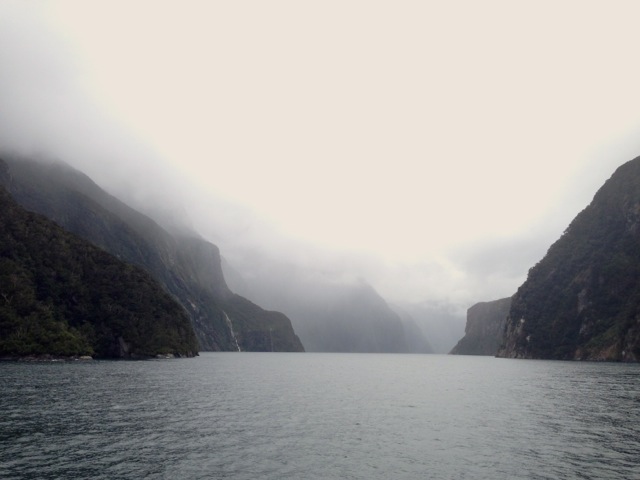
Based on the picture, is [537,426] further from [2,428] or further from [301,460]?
[2,428]

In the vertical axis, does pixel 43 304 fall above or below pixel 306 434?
above

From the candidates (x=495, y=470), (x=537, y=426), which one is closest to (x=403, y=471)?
(x=495, y=470)

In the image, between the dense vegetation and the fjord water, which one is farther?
the dense vegetation

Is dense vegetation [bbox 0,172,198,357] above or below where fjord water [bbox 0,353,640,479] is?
above

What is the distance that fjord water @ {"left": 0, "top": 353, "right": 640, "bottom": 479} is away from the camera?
35.2m

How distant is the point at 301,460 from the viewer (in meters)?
38.0

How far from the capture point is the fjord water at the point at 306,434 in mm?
35250

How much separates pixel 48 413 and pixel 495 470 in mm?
49008

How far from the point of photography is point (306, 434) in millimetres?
48031

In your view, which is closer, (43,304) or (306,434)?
(306,434)

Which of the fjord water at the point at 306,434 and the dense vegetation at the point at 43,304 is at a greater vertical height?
the dense vegetation at the point at 43,304

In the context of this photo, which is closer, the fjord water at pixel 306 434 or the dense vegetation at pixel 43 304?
the fjord water at pixel 306 434

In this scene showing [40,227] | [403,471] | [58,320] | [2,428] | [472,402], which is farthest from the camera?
[40,227]

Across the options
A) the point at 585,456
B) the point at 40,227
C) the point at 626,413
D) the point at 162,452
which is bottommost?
the point at 162,452
